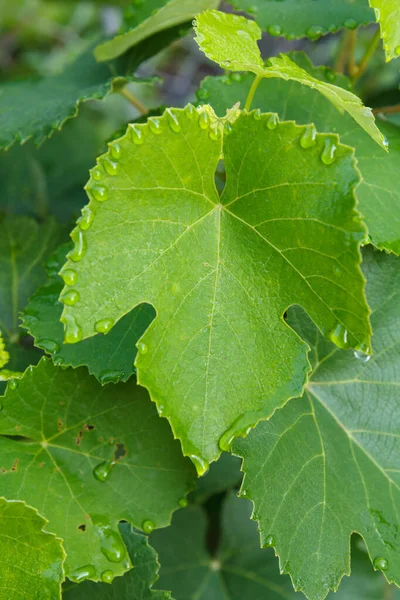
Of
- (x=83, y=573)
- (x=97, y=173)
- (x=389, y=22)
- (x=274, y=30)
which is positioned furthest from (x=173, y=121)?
(x=83, y=573)

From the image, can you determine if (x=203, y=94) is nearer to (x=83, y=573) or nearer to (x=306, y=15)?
(x=306, y=15)

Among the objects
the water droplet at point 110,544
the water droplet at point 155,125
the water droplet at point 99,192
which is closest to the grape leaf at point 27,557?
the water droplet at point 110,544

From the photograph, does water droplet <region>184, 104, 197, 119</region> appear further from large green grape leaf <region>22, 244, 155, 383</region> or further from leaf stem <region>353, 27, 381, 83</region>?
leaf stem <region>353, 27, 381, 83</region>

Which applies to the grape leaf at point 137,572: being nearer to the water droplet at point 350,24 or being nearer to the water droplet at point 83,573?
the water droplet at point 83,573

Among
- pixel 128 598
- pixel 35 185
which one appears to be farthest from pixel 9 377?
pixel 35 185

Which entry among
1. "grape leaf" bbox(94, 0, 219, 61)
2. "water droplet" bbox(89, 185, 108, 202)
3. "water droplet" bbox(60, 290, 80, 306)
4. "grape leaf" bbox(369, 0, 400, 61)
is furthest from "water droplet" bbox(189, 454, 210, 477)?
"grape leaf" bbox(94, 0, 219, 61)

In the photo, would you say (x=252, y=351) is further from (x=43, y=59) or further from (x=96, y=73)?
(x=43, y=59)

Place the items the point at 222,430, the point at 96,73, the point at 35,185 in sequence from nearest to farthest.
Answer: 1. the point at 222,430
2. the point at 96,73
3. the point at 35,185
